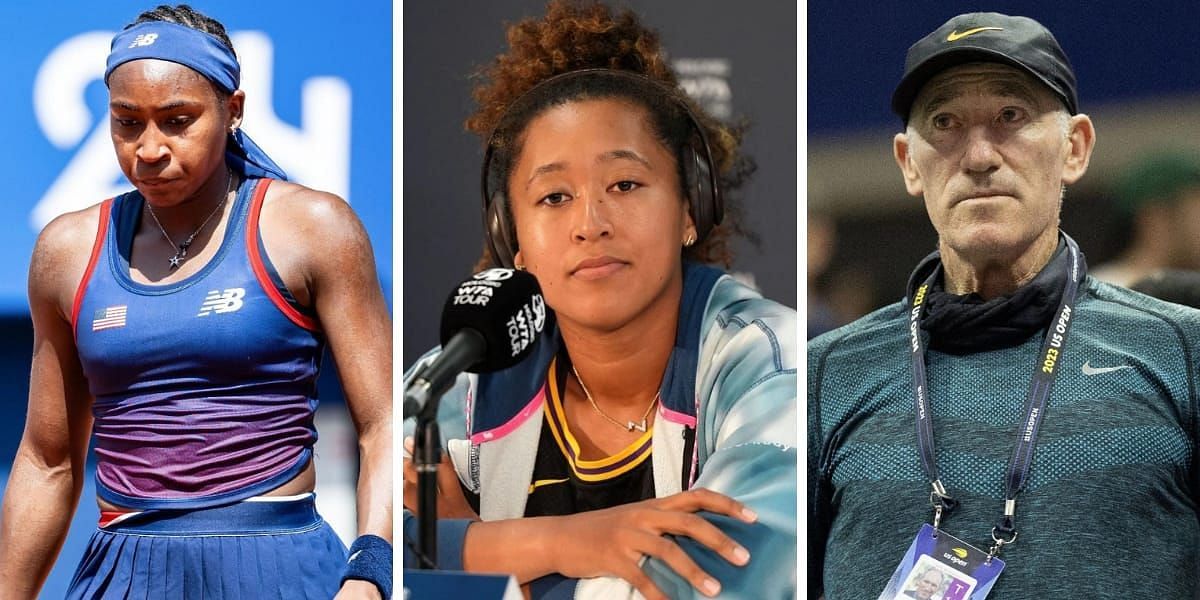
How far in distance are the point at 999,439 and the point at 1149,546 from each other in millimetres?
412

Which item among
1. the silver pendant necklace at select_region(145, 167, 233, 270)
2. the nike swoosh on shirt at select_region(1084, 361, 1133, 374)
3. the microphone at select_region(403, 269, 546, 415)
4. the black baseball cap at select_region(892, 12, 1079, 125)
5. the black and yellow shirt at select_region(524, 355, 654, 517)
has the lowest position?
the black and yellow shirt at select_region(524, 355, 654, 517)

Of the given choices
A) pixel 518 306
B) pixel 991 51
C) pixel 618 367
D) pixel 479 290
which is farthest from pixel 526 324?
pixel 991 51

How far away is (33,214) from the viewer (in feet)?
12.4

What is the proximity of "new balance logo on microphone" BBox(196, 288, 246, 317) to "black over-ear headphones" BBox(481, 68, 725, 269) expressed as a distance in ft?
2.18

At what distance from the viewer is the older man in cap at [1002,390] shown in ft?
10.6

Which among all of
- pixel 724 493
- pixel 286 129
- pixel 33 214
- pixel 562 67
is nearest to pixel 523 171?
pixel 562 67

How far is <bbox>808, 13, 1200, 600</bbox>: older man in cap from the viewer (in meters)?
3.24

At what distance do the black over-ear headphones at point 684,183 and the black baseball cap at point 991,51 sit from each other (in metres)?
0.52

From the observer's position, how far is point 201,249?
11.8 feet

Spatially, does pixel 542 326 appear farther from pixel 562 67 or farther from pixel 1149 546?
pixel 1149 546

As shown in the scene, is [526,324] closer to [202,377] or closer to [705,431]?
[705,431]

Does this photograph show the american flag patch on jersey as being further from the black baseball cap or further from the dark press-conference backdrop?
the black baseball cap

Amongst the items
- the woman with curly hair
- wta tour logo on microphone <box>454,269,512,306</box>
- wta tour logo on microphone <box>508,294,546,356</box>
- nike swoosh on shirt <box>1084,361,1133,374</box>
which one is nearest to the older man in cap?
nike swoosh on shirt <box>1084,361,1133,374</box>

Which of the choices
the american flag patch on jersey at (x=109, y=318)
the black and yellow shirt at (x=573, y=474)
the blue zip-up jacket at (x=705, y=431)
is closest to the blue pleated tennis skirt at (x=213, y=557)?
the blue zip-up jacket at (x=705, y=431)
